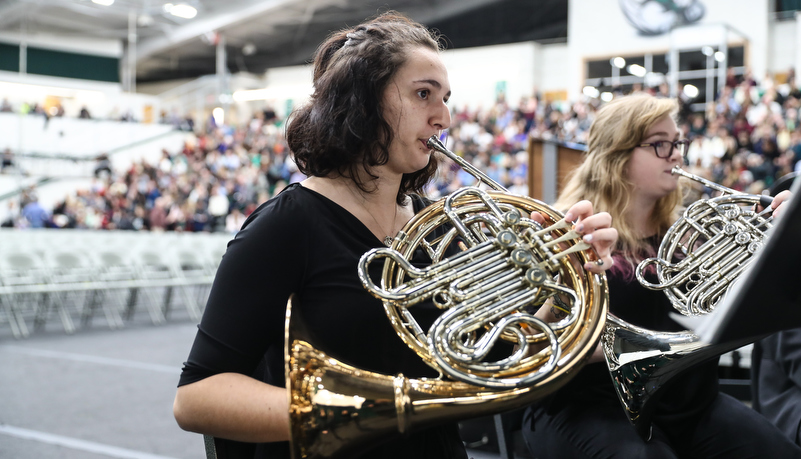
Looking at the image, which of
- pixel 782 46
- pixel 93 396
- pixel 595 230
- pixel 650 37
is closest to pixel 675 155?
pixel 595 230

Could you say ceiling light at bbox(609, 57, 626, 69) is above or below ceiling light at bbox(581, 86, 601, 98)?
above

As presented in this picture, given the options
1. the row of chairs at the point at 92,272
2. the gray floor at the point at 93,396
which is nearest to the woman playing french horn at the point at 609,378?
the gray floor at the point at 93,396

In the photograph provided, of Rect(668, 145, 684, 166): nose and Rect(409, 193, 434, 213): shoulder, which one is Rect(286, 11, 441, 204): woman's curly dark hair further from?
Rect(668, 145, 684, 166): nose

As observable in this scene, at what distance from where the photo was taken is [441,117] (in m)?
1.34

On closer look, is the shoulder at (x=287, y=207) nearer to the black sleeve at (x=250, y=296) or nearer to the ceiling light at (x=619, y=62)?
the black sleeve at (x=250, y=296)

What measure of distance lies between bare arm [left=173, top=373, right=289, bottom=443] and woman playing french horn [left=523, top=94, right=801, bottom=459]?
0.85 meters

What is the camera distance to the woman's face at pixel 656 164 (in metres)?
2.00

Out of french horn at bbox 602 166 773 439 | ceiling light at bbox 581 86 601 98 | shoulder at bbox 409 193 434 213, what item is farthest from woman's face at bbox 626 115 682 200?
ceiling light at bbox 581 86 601 98

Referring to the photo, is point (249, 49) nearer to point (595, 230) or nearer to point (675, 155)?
point (675, 155)

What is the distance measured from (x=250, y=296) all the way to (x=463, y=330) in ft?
1.24

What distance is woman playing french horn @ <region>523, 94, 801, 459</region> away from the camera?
1.65 metres

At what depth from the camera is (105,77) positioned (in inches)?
897

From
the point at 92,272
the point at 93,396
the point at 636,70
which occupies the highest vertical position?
the point at 636,70

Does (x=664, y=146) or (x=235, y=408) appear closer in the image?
(x=235, y=408)
